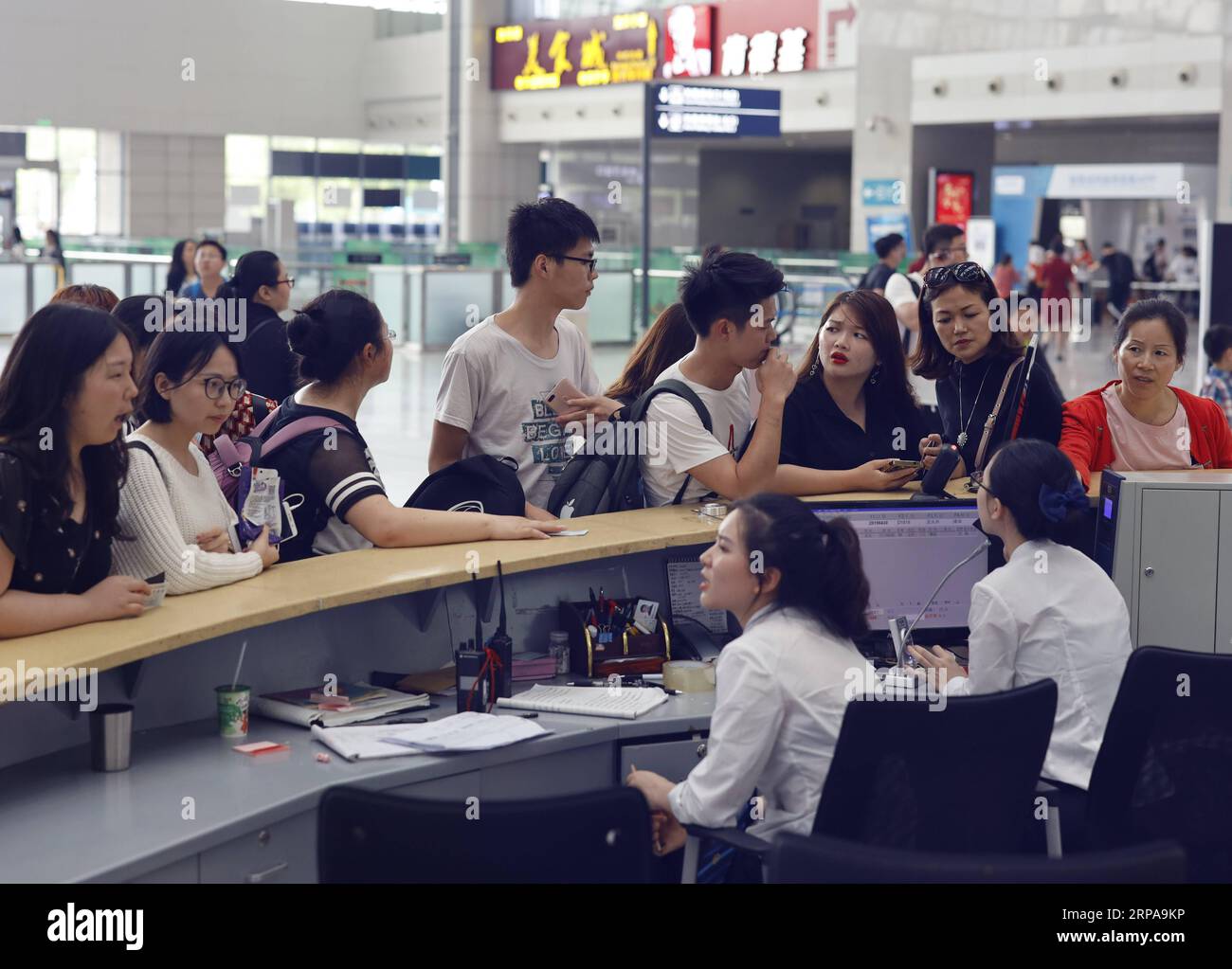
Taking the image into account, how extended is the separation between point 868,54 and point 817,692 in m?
22.4

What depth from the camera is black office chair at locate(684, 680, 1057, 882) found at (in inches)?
102

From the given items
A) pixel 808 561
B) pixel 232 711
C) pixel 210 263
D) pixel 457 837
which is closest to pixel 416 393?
pixel 210 263

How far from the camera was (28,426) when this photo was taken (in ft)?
9.54

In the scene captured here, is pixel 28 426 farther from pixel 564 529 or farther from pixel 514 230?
pixel 514 230

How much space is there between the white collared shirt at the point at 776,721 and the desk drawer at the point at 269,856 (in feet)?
2.42

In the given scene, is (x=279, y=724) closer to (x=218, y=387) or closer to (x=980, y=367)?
(x=218, y=387)

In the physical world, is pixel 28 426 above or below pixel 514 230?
below

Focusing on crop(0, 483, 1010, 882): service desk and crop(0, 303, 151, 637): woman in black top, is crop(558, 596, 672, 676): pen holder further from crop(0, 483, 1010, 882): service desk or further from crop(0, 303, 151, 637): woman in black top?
crop(0, 303, 151, 637): woman in black top

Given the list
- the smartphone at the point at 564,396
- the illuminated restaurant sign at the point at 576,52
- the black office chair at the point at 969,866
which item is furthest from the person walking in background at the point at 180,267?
the illuminated restaurant sign at the point at 576,52

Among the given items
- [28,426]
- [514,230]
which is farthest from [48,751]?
[514,230]

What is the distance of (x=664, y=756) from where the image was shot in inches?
140

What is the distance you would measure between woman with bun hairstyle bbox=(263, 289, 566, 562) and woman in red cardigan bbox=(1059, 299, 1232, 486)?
1725 millimetres

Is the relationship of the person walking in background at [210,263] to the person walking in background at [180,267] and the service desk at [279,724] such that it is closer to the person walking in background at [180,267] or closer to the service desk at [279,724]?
the person walking in background at [180,267]

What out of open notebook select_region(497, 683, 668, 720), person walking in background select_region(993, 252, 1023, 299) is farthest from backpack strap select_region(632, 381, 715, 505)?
person walking in background select_region(993, 252, 1023, 299)
